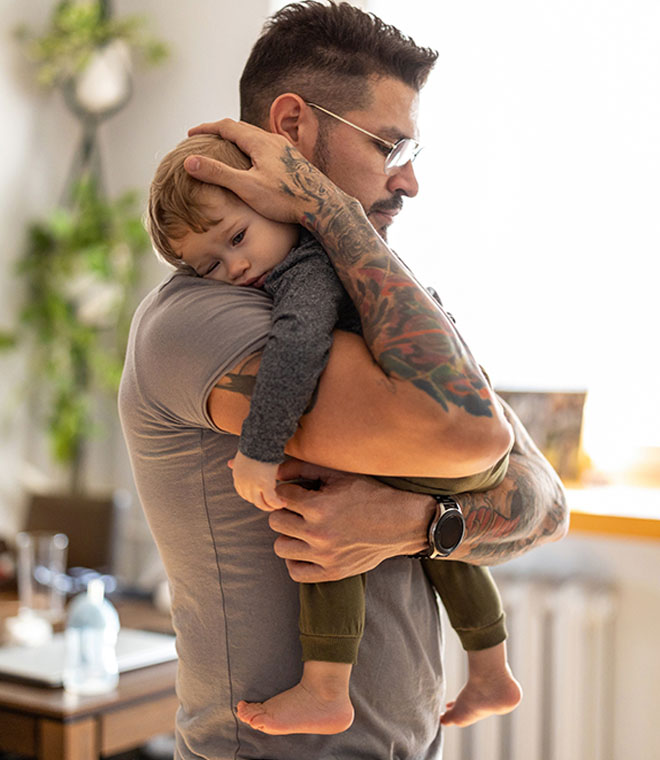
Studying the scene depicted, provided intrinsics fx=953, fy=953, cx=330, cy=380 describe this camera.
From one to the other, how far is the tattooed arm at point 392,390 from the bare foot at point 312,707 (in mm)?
243

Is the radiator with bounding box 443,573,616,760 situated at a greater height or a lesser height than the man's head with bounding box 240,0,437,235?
lesser

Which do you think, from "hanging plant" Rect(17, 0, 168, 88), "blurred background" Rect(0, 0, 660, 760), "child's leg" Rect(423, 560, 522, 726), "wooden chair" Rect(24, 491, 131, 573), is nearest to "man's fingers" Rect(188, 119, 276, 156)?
"child's leg" Rect(423, 560, 522, 726)

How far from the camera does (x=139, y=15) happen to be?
12.5 ft

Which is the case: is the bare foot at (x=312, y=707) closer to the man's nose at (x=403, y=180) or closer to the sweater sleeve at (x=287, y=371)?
the sweater sleeve at (x=287, y=371)

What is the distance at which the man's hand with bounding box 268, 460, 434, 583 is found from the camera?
1.06m

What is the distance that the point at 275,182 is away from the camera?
111cm

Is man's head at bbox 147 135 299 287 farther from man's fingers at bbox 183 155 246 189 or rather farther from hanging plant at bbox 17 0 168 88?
hanging plant at bbox 17 0 168 88

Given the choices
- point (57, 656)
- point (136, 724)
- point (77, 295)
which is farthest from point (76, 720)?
point (77, 295)

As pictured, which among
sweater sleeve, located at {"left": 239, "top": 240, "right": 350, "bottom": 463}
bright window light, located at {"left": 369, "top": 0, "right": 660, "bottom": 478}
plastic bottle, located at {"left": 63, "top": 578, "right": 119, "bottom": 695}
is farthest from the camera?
bright window light, located at {"left": 369, "top": 0, "right": 660, "bottom": 478}

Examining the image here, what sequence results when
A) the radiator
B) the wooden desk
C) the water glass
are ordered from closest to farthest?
the wooden desk < the radiator < the water glass

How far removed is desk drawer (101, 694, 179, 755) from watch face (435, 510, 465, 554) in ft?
3.96

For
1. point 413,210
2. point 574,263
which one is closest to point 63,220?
point 413,210

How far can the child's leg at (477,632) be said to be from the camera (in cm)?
127

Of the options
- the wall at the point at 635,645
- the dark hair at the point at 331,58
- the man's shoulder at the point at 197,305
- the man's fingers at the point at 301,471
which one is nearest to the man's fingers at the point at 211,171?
the man's shoulder at the point at 197,305
